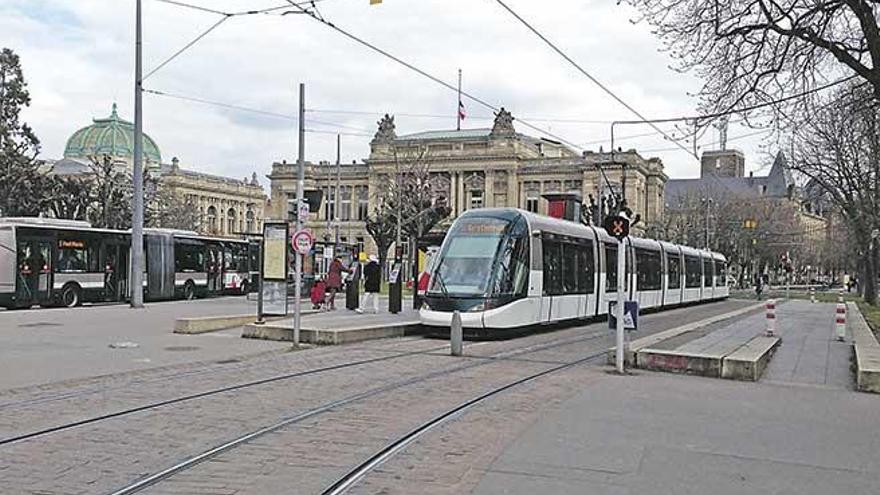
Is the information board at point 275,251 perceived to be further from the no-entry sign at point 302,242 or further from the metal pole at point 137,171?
the metal pole at point 137,171

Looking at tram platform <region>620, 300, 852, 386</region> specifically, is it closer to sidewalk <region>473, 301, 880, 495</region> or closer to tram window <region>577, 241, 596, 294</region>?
sidewalk <region>473, 301, 880, 495</region>

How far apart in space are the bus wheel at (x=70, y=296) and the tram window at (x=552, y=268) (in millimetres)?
19005

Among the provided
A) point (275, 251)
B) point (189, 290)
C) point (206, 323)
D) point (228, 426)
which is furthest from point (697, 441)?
point (189, 290)

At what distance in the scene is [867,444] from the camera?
34.4 ft

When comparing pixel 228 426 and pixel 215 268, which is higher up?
pixel 215 268

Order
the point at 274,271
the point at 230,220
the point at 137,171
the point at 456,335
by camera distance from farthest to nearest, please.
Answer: the point at 230,220
the point at 137,171
the point at 274,271
the point at 456,335

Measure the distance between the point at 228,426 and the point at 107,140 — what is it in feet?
346

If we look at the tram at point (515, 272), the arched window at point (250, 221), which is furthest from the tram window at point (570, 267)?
the arched window at point (250, 221)

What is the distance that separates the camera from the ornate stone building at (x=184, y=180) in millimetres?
106075

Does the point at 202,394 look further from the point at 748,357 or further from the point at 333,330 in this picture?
the point at 748,357

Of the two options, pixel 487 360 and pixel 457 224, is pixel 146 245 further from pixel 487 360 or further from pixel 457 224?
pixel 487 360

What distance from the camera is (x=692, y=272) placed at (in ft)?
166

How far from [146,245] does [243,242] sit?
1082cm

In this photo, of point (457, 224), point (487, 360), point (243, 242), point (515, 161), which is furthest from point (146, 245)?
point (515, 161)
